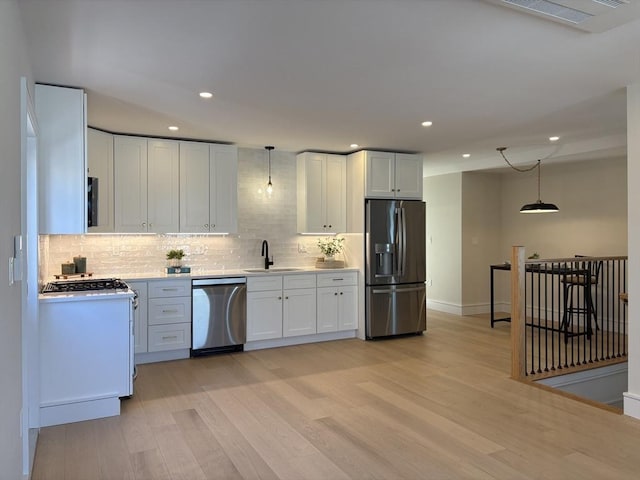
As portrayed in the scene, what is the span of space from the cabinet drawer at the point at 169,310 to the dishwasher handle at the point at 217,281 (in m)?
0.20

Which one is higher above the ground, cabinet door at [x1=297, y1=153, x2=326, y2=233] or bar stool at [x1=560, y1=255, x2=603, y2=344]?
cabinet door at [x1=297, y1=153, x2=326, y2=233]

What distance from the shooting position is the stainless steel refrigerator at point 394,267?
5.94 meters

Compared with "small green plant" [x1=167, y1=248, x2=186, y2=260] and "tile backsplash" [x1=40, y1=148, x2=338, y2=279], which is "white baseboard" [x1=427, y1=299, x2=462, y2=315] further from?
"small green plant" [x1=167, y1=248, x2=186, y2=260]

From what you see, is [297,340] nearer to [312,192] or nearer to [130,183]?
[312,192]

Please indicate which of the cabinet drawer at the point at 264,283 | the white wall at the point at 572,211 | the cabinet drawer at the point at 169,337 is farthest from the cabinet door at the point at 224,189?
the white wall at the point at 572,211

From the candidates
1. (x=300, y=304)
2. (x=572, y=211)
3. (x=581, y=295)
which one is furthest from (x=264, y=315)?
(x=572, y=211)

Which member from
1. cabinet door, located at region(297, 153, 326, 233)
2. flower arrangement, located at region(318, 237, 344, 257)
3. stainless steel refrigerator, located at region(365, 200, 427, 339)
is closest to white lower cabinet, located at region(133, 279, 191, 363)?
cabinet door, located at region(297, 153, 326, 233)

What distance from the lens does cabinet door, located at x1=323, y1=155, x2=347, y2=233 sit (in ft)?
20.2

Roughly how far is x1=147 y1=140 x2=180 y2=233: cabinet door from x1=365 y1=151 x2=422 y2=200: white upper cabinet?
2383mm

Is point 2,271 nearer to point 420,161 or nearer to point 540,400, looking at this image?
point 540,400

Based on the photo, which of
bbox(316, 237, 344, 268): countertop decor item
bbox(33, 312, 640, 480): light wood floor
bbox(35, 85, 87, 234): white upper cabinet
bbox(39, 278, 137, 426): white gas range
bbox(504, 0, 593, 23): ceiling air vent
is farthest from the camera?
bbox(316, 237, 344, 268): countertop decor item

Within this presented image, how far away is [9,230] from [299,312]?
400cm

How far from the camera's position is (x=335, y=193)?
622 cm

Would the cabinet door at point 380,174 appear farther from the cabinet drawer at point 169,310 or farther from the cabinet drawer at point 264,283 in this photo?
the cabinet drawer at point 169,310
